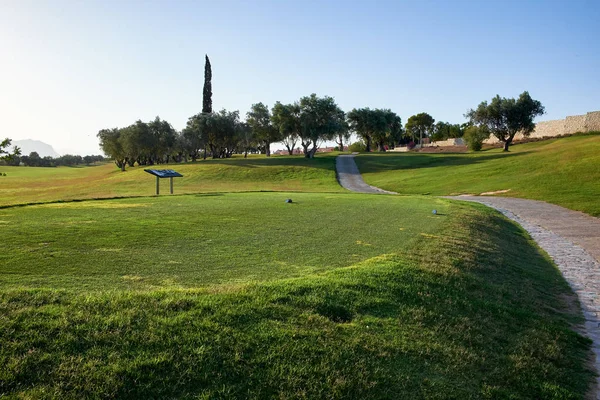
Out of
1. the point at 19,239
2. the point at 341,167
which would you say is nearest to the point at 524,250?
the point at 19,239

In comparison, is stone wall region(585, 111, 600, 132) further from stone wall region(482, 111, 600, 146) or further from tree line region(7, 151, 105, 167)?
tree line region(7, 151, 105, 167)

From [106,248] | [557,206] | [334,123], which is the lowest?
[557,206]

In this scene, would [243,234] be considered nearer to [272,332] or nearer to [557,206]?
[272,332]

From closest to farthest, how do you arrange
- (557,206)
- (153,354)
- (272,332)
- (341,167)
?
(153,354), (272,332), (557,206), (341,167)

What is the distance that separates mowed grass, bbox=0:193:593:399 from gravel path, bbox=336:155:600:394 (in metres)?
0.34

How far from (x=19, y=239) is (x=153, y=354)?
671 centimetres

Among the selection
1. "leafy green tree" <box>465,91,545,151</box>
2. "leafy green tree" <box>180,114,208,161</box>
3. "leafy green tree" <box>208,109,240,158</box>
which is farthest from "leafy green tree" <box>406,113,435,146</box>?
"leafy green tree" <box>180,114,208,161</box>

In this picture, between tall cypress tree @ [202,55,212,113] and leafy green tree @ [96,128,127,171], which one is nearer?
leafy green tree @ [96,128,127,171]

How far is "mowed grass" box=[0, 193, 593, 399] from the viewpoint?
13.1 ft

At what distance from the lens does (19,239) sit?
354 inches

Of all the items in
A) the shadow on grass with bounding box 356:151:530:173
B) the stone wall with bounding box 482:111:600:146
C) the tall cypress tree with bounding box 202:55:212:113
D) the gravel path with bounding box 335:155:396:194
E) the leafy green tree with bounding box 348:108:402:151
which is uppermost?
the tall cypress tree with bounding box 202:55:212:113

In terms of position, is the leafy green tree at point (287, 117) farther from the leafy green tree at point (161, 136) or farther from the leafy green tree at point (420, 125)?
the leafy green tree at point (420, 125)

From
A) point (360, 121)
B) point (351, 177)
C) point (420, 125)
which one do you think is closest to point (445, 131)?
point (420, 125)

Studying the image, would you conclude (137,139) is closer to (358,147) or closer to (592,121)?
(358,147)
